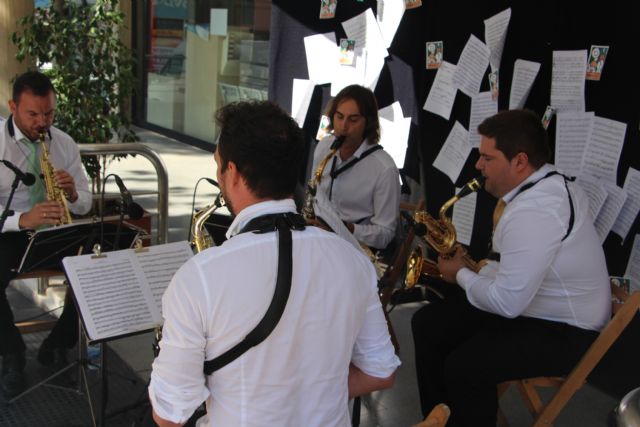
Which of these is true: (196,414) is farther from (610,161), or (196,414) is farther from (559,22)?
(559,22)

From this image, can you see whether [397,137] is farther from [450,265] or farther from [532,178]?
[532,178]

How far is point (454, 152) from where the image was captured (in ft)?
14.4

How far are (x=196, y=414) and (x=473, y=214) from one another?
112 inches

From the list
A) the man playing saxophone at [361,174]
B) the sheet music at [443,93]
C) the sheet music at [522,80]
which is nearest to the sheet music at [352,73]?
the sheet music at [443,93]

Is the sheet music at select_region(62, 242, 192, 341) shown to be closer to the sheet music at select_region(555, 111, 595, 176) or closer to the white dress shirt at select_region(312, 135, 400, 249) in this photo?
the white dress shirt at select_region(312, 135, 400, 249)

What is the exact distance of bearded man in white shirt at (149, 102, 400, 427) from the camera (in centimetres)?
166

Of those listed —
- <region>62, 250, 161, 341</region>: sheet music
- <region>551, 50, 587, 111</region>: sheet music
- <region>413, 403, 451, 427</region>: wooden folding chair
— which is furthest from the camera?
<region>551, 50, 587, 111</region>: sheet music

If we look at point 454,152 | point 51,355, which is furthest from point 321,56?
point 51,355

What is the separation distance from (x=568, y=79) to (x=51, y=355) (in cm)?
297

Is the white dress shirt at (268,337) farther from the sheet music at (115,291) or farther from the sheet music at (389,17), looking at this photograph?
the sheet music at (389,17)

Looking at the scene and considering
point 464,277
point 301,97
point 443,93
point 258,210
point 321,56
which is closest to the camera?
point 258,210

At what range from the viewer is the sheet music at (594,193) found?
340 centimetres

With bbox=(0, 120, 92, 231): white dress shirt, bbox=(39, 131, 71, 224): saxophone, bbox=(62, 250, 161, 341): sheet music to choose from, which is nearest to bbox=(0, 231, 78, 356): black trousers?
bbox=(0, 120, 92, 231): white dress shirt

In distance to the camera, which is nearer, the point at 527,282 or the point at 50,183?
the point at 527,282
